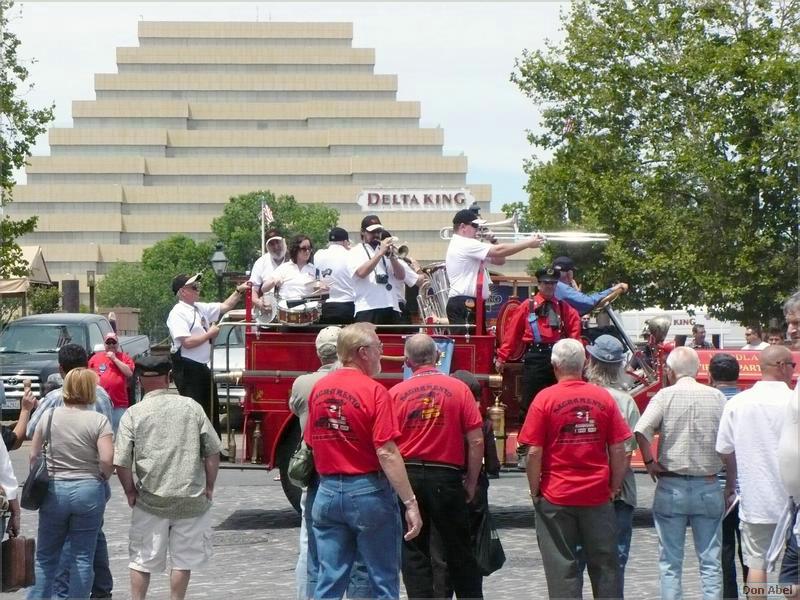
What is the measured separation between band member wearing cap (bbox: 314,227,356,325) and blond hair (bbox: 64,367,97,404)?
4307 millimetres

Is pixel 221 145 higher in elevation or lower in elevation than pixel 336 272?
higher

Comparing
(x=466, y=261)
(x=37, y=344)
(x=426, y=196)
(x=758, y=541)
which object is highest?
(x=426, y=196)

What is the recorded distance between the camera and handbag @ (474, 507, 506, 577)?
28.9 feet

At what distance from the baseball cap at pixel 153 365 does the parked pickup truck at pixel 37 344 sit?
50.7ft

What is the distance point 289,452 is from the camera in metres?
12.9

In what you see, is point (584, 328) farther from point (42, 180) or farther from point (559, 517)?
point (42, 180)

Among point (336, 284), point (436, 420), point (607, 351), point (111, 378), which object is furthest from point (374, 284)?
point (111, 378)

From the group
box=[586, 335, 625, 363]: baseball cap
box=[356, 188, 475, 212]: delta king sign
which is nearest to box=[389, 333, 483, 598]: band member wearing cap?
box=[586, 335, 625, 363]: baseball cap

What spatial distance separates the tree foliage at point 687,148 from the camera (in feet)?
114

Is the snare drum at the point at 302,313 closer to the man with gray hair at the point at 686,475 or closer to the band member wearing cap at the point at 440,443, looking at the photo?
the band member wearing cap at the point at 440,443

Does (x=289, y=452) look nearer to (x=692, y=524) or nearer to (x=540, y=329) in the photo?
(x=540, y=329)

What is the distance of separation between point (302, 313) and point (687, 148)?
2382 cm

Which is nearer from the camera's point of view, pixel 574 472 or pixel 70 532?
pixel 574 472

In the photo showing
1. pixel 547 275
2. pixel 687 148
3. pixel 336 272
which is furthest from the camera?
pixel 687 148
